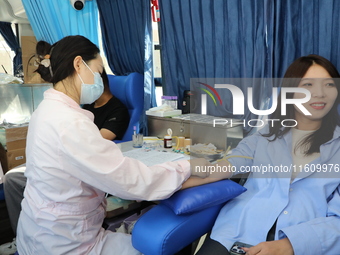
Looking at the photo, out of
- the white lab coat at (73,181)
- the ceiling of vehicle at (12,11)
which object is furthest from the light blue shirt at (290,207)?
the ceiling of vehicle at (12,11)

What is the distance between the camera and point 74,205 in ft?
3.47

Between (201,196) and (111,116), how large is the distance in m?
1.51

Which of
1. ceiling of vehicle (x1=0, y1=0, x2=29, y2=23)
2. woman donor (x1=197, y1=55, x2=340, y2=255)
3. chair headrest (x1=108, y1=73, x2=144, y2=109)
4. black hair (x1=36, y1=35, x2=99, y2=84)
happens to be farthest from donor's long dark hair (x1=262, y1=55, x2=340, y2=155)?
ceiling of vehicle (x1=0, y1=0, x2=29, y2=23)

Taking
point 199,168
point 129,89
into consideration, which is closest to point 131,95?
point 129,89

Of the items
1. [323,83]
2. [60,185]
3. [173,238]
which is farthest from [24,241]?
[323,83]

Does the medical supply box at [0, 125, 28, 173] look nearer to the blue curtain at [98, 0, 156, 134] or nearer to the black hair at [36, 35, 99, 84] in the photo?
the blue curtain at [98, 0, 156, 134]

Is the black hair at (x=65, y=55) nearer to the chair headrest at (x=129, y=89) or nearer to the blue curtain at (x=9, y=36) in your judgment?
the chair headrest at (x=129, y=89)

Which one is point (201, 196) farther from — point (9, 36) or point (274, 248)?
point (9, 36)

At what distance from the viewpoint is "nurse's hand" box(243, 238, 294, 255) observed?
3.31 ft

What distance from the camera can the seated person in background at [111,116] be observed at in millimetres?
2408

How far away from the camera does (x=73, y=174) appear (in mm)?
994

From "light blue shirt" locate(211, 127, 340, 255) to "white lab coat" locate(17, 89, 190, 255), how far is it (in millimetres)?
306

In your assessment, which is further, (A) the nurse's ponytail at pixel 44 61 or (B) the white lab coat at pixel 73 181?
(A) the nurse's ponytail at pixel 44 61

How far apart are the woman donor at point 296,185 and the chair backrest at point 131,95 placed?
132 cm
